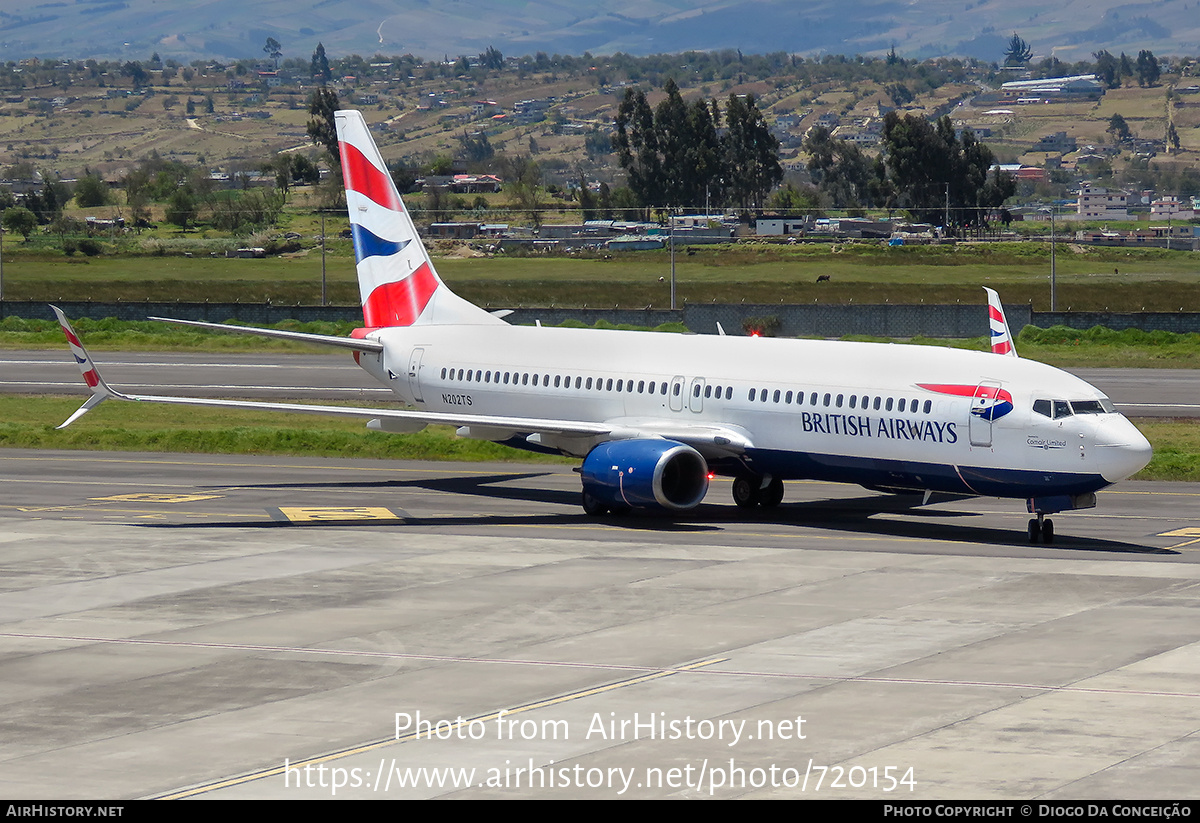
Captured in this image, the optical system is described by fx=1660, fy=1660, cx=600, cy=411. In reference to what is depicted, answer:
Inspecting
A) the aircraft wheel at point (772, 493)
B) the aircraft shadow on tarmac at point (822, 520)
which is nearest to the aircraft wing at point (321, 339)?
the aircraft shadow on tarmac at point (822, 520)

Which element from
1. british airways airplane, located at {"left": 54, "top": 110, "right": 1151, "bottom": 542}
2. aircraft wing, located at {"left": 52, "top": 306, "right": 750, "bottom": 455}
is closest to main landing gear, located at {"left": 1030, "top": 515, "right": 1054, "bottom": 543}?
british airways airplane, located at {"left": 54, "top": 110, "right": 1151, "bottom": 542}

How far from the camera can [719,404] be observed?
130 ft

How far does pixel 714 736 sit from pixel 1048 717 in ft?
14.4

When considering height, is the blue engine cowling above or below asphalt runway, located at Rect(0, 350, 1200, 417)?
above

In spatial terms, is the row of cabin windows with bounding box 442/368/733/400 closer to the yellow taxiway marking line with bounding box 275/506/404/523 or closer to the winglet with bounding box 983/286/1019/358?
the yellow taxiway marking line with bounding box 275/506/404/523

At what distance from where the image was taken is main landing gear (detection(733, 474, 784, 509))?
4106 cm

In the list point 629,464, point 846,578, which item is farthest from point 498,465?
point 846,578

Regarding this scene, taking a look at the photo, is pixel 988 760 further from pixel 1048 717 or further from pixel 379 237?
pixel 379 237

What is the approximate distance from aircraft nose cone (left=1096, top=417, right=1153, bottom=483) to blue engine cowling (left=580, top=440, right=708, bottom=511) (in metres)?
9.24

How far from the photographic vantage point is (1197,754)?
19172 millimetres

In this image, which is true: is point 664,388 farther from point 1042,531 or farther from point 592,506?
point 1042,531

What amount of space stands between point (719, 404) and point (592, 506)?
3.94m

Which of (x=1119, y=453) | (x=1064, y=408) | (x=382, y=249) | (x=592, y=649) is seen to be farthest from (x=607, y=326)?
(x=592, y=649)

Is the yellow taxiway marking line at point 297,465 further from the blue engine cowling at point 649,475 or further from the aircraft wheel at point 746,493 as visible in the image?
the blue engine cowling at point 649,475
